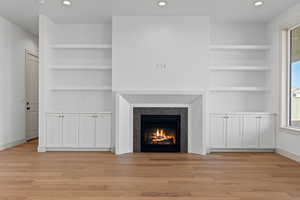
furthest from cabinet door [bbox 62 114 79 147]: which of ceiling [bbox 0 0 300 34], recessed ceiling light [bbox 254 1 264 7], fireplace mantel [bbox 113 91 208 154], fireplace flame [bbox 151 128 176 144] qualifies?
recessed ceiling light [bbox 254 1 264 7]

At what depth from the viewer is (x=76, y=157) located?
4574 millimetres

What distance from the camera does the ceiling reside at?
4.37 meters

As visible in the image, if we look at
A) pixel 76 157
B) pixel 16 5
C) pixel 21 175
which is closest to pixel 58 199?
pixel 21 175

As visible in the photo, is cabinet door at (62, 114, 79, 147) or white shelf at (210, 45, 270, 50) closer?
cabinet door at (62, 114, 79, 147)

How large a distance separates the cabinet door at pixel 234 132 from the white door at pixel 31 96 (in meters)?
4.45

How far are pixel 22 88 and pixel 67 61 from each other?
1372 mm

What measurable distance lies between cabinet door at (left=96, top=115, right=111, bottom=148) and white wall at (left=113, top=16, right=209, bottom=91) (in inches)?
25.0

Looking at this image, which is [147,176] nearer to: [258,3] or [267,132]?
[267,132]

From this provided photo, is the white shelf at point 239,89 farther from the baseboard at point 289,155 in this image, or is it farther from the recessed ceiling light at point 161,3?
the recessed ceiling light at point 161,3

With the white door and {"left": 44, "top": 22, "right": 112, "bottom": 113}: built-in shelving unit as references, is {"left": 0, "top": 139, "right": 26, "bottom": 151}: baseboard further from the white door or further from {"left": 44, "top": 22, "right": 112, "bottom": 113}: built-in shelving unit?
{"left": 44, "top": 22, "right": 112, "bottom": 113}: built-in shelving unit

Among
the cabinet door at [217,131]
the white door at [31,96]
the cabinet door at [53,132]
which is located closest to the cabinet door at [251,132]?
the cabinet door at [217,131]

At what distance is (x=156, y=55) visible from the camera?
5027 millimetres

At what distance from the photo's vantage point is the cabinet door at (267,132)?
5035 mm

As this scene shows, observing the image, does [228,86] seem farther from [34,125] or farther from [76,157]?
[34,125]
